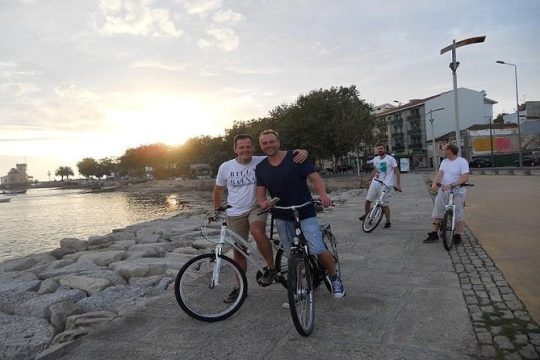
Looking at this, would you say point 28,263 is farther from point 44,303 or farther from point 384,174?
point 384,174

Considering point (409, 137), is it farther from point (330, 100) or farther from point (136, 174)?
point (136, 174)

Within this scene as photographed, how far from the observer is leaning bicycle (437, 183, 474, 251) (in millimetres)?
7598

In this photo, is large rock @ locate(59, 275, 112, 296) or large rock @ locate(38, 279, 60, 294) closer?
large rock @ locate(59, 275, 112, 296)

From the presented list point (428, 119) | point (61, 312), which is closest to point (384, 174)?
point (61, 312)

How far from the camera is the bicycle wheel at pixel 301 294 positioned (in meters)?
4.03

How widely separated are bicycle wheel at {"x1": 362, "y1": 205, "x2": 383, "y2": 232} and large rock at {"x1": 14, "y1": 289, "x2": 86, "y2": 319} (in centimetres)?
591

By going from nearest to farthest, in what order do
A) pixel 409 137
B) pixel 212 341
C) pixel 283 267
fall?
pixel 212 341 < pixel 283 267 < pixel 409 137

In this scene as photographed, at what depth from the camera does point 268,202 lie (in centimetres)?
470

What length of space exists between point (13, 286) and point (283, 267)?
4.50 meters

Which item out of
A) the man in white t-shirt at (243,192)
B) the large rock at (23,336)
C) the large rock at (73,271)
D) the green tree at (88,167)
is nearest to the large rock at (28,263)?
the large rock at (73,271)

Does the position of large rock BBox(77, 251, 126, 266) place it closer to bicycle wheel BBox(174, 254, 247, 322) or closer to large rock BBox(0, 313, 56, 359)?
large rock BBox(0, 313, 56, 359)

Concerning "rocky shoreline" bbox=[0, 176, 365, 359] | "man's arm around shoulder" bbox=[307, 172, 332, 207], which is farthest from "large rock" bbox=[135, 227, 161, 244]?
"man's arm around shoulder" bbox=[307, 172, 332, 207]

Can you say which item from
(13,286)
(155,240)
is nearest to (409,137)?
(155,240)

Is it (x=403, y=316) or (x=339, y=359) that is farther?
(x=403, y=316)
